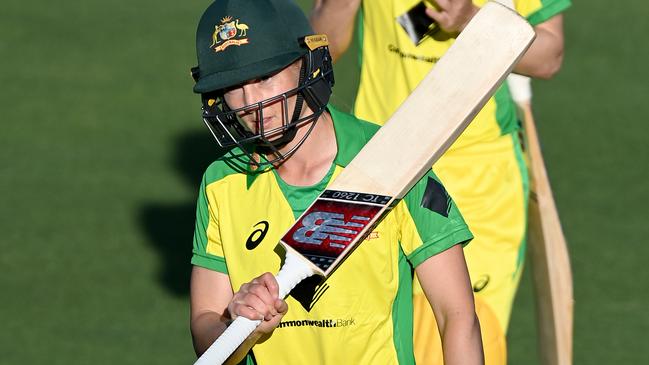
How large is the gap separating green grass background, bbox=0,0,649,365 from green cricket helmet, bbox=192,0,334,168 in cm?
291

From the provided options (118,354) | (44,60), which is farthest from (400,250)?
(44,60)

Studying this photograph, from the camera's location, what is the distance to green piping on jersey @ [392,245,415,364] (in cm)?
371

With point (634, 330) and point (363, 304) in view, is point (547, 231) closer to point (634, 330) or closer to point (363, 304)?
point (634, 330)

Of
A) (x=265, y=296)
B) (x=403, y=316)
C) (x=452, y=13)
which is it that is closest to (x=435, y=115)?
(x=403, y=316)

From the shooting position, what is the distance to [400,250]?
3707 mm

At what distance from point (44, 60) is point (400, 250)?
7.05m

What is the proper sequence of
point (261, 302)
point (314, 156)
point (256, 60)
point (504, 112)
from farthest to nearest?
1. point (504, 112)
2. point (314, 156)
3. point (256, 60)
4. point (261, 302)

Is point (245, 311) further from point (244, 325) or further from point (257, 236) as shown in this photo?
point (257, 236)

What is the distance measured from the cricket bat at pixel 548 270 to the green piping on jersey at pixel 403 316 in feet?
6.01

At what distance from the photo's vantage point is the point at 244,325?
11.2 ft

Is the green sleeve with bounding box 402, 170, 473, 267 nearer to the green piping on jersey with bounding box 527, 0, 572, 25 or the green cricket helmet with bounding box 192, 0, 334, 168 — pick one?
the green cricket helmet with bounding box 192, 0, 334, 168

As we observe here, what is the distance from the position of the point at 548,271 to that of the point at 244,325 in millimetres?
2423

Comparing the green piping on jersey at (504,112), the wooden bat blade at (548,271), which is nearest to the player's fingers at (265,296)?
the green piping on jersey at (504,112)

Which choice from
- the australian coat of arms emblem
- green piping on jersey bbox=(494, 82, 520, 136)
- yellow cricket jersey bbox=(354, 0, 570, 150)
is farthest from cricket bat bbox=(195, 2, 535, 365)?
green piping on jersey bbox=(494, 82, 520, 136)
